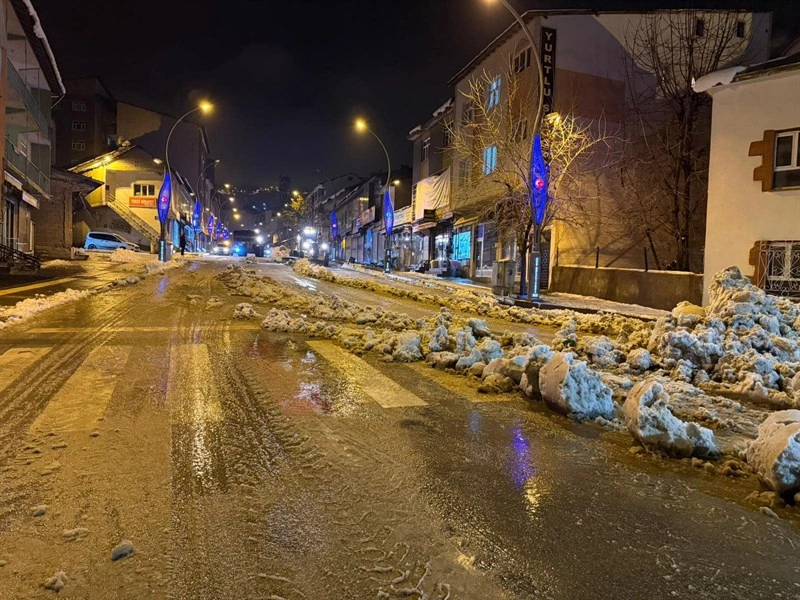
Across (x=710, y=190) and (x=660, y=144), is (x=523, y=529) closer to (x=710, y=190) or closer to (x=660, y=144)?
(x=710, y=190)

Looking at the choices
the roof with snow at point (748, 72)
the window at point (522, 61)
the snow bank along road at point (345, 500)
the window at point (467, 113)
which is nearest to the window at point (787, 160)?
the roof with snow at point (748, 72)

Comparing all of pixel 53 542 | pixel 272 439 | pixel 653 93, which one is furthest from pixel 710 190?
pixel 53 542

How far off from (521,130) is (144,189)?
40460mm

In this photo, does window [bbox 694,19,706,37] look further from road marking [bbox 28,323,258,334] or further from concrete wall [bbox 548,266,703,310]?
road marking [bbox 28,323,258,334]

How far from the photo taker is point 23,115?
27.0 m

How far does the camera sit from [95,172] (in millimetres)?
50438

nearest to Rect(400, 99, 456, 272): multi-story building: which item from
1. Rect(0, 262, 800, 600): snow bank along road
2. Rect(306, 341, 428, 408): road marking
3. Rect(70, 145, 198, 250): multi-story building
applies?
Rect(70, 145, 198, 250): multi-story building

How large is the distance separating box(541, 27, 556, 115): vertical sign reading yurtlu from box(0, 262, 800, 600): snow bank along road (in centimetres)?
1926

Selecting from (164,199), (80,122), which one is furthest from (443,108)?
(80,122)

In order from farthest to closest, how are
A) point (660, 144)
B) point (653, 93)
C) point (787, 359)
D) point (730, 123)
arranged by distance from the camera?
1. point (653, 93)
2. point (660, 144)
3. point (730, 123)
4. point (787, 359)

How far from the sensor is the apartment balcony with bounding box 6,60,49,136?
928 inches

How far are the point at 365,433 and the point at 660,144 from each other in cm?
2115

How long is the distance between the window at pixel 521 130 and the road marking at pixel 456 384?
704 inches

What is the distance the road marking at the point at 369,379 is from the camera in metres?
5.58
